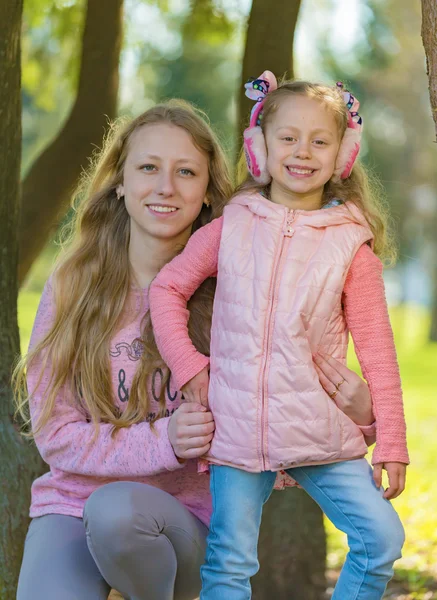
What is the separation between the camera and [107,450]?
2.69 metres

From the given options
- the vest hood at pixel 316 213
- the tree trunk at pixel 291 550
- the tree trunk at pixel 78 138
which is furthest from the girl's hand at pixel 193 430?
the tree trunk at pixel 78 138

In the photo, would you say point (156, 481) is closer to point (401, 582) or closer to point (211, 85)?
point (401, 582)

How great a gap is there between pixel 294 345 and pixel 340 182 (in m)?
0.56

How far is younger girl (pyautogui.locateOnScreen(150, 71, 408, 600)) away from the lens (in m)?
2.42

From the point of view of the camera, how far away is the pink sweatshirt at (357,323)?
243cm

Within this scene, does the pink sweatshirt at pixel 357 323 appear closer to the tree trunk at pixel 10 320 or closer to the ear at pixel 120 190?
the ear at pixel 120 190

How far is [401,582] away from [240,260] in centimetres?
253

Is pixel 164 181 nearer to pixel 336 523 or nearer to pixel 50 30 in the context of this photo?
pixel 336 523

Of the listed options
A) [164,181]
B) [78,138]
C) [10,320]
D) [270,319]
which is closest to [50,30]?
[78,138]

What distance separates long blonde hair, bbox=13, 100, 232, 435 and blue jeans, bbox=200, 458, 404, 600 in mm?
443

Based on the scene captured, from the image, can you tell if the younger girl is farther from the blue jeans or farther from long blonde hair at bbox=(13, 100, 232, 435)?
long blonde hair at bbox=(13, 100, 232, 435)

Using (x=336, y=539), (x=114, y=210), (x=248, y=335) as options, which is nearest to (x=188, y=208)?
(x=114, y=210)

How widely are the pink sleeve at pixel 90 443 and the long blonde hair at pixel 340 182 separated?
0.82 meters

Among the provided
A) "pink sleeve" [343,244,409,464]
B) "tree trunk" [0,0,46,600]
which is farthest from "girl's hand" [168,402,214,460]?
"tree trunk" [0,0,46,600]
